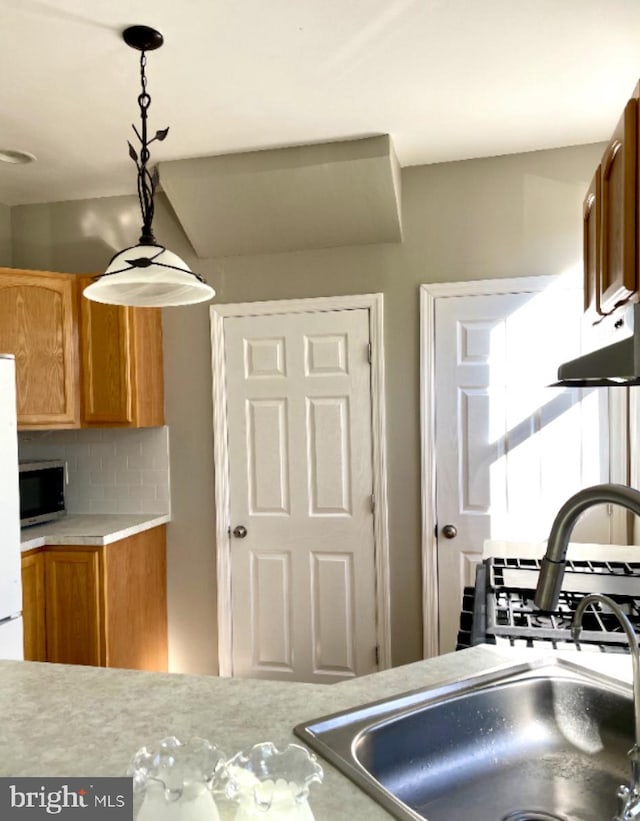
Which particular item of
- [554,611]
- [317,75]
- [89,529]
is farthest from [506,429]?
[89,529]

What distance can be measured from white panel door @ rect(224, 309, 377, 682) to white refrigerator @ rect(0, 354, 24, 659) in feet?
3.44

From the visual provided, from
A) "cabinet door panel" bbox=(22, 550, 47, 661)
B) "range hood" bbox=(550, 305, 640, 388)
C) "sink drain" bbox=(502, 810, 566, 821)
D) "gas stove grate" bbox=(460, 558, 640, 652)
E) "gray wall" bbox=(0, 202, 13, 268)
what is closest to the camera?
"range hood" bbox=(550, 305, 640, 388)

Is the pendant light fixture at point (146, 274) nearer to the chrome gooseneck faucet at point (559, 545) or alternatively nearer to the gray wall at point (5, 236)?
the chrome gooseneck faucet at point (559, 545)

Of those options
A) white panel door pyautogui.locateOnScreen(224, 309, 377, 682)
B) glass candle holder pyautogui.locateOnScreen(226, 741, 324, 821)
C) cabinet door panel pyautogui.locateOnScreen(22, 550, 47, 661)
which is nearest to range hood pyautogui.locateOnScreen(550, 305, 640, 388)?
glass candle holder pyautogui.locateOnScreen(226, 741, 324, 821)

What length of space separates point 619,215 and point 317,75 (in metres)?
1.13

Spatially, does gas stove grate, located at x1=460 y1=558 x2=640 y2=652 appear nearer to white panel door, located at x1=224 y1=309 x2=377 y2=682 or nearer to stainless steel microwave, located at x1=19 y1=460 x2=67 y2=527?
white panel door, located at x1=224 y1=309 x2=377 y2=682

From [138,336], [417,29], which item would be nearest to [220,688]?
[417,29]

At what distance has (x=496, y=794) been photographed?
42.0 inches

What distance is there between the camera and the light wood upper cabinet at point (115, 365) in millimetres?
3135

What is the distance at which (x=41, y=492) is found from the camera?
319 centimetres

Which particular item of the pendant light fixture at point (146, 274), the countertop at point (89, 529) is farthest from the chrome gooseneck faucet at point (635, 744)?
the countertop at point (89, 529)

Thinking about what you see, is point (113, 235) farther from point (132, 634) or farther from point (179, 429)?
point (132, 634)

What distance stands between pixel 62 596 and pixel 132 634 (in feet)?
1.28

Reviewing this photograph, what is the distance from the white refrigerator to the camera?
2502mm
